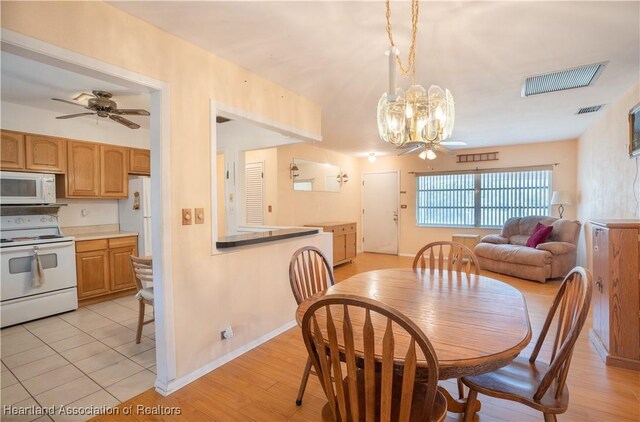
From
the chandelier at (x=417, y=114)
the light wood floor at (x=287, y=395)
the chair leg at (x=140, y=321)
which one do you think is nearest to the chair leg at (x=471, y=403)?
the light wood floor at (x=287, y=395)

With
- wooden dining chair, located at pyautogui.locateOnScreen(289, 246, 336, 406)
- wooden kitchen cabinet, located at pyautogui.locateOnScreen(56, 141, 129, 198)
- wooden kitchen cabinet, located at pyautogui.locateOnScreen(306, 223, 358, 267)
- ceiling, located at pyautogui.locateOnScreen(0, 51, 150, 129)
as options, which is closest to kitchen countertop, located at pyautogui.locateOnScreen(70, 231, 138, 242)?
wooden kitchen cabinet, located at pyautogui.locateOnScreen(56, 141, 129, 198)

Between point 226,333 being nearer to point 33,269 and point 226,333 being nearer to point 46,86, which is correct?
point 33,269

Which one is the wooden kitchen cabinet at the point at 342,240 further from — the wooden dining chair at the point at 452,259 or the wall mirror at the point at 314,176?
the wooden dining chair at the point at 452,259

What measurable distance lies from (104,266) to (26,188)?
Result: 1.19m

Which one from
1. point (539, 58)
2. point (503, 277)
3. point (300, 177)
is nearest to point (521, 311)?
point (539, 58)

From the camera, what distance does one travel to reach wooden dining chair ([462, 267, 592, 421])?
1.13 m

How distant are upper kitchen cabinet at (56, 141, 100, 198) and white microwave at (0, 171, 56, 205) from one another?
158mm

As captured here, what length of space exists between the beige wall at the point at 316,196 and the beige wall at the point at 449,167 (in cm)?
64

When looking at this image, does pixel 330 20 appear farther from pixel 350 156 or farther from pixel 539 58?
pixel 350 156

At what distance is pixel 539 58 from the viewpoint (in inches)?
90.8

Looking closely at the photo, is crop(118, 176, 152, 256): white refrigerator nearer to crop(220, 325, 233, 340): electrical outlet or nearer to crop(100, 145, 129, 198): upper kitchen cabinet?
crop(100, 145, 129, 198): upper kitchen cabinet

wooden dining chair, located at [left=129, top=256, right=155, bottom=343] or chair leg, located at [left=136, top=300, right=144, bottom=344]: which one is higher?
wooden dining chair, located at [left=129, top=256, right=155, bottom=343]

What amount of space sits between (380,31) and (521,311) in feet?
5.81

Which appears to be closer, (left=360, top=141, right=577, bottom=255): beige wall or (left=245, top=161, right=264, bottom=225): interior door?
(left=245, top=161, right=264, bottom=225): interior door
